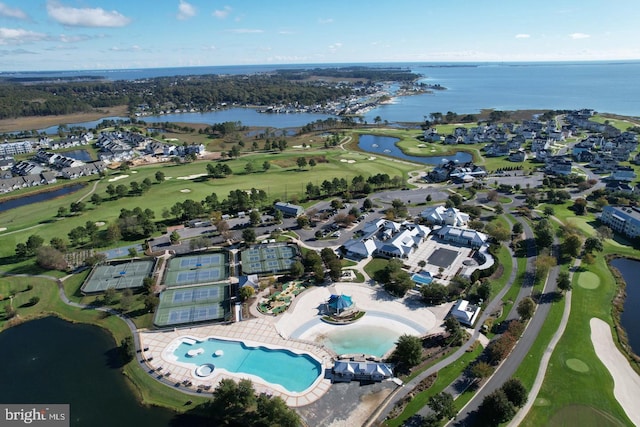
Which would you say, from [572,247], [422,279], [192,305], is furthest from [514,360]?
[192,305]

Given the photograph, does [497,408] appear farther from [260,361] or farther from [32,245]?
[32,245]

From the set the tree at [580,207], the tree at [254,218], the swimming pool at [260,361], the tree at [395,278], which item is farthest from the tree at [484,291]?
the tree at [580,207]

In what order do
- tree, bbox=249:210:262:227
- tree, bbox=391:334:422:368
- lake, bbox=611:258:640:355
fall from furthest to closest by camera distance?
tree, bbox=249:210:262:227 < lake, bbox=611:258:640:355 < tree, bbox=391:334:422:368

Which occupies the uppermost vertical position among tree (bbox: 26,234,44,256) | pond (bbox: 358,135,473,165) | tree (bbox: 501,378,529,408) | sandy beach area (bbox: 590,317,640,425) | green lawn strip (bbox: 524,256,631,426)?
tree (bbox: 26,234,44,256)

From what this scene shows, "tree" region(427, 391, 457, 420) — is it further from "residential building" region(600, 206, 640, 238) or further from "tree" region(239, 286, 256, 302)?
"residential building" region(600, 206, 640, 238)

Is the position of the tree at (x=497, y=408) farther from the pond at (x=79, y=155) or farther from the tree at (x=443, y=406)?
the pond at (x=79, y=155)

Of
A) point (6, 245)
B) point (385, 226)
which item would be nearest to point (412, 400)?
point (385, 226)

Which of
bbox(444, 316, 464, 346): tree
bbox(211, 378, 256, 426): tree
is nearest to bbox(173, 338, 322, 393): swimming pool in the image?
bbox(211, 378, 256, 426): tree
